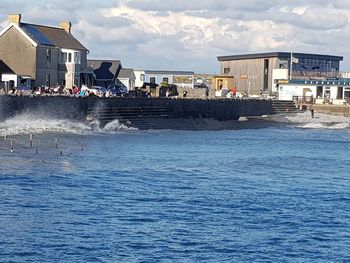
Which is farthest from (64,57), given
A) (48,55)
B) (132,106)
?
(132,106)

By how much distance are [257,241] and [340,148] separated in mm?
34469

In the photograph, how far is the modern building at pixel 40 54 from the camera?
85562 mm

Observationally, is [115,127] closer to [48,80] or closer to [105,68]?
[48,80]

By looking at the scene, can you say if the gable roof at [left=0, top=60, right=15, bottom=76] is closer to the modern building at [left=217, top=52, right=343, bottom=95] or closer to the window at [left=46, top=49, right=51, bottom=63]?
the window at [left=46, top=49, right=51, bottom=63]

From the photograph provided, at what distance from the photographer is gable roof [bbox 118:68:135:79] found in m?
119

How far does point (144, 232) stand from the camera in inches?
925

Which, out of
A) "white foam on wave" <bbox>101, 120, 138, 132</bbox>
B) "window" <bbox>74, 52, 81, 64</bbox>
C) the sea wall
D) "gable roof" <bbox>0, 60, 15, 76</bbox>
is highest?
"window" <bbox>74, 52, 81, 64</bbox>

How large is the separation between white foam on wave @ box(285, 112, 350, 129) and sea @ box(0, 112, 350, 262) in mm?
29289

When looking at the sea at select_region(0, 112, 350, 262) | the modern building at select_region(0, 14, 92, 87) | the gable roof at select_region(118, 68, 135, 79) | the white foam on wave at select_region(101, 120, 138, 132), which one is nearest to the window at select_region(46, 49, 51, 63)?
the modern building at select_region(0, 14, 92, 87)

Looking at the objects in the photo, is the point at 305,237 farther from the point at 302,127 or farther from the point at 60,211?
the point at 302,127

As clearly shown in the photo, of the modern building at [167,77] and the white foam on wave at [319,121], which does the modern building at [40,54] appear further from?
the modern building at [167,77]

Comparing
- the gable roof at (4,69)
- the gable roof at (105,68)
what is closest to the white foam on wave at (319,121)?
the gable roof at (4,69)

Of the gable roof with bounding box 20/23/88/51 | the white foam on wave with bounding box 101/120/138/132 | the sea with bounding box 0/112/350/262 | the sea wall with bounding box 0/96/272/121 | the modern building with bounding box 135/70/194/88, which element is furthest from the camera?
the modern building with bounding box 135/70/194/88

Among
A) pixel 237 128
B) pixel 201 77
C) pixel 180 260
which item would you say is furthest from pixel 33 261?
pixel 201 77
